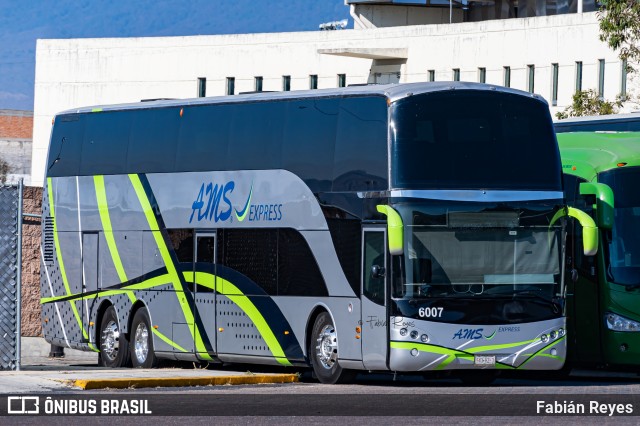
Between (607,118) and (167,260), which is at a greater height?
(607,118)

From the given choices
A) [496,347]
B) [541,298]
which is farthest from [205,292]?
[541,298]

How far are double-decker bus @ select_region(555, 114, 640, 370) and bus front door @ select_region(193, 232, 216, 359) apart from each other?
5441 millimetres

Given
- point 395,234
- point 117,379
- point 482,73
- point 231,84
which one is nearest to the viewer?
point 117,379

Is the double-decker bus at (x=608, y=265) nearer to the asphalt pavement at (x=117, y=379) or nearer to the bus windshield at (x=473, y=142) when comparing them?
the bus windshield at (x=473, y=142)

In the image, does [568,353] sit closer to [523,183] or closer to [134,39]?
[523,183]

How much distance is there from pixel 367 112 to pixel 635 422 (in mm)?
7139

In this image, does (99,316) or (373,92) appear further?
(99,316)

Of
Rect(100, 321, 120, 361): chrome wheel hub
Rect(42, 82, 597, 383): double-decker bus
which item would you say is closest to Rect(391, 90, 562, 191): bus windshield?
Rect(42, 82, 597, 383): double-decker bus

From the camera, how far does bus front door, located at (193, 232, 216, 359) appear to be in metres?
24.8

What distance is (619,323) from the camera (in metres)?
23.8

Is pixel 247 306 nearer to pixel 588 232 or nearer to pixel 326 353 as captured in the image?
pixel 326 353

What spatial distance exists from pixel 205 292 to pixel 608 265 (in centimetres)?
617

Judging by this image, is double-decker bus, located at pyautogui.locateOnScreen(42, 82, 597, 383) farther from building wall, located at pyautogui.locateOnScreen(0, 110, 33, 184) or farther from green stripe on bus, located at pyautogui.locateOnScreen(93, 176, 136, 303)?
building wall, located at pyautogui.locateOnScreen(0, 110, 33, 184)

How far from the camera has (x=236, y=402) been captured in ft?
59.5
